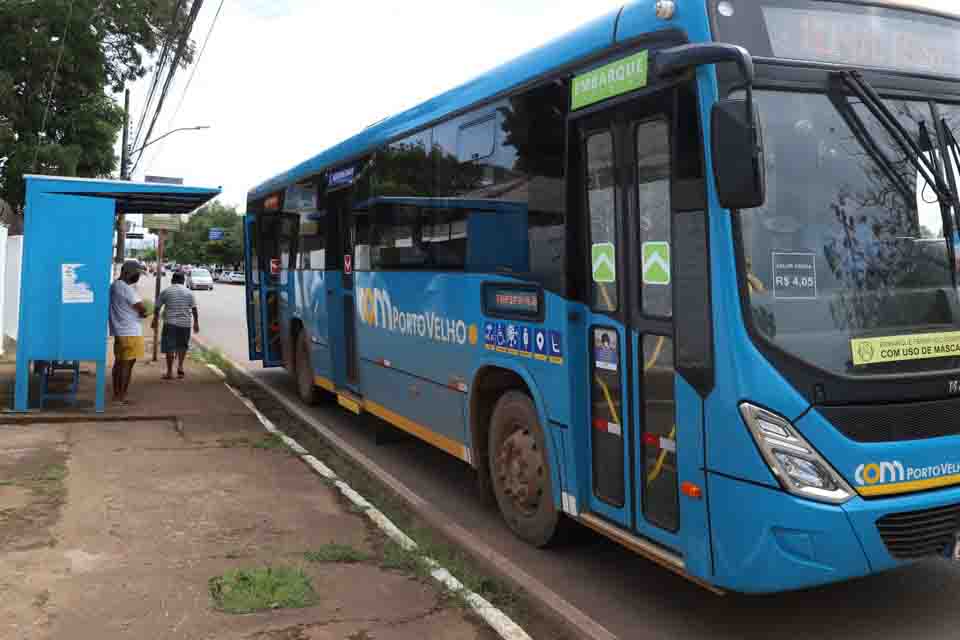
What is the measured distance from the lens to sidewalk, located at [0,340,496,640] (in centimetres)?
446

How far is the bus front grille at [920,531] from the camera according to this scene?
3.79 metres

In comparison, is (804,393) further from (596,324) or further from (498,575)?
(498,575)

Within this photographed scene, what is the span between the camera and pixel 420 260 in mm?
7207

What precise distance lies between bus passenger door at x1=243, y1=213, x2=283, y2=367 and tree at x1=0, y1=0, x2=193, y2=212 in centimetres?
969

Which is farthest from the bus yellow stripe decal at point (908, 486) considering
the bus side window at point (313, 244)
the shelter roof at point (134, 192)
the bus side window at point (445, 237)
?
the shelter roof at point (134, 192)

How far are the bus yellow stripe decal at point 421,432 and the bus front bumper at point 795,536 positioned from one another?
2832 mm

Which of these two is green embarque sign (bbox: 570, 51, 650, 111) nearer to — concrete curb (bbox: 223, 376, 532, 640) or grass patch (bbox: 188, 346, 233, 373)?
concrete curb (bbox: 223, 376, 532, 640)

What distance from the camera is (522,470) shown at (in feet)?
18.7

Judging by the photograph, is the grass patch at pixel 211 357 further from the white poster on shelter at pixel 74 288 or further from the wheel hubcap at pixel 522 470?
the wheel hubcap at pixel 522 470

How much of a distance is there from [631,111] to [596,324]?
1.14m

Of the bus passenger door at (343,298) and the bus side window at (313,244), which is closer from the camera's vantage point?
the bus passenger door at (343,298)

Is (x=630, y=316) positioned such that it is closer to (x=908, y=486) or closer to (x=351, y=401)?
(x=908, y=486)

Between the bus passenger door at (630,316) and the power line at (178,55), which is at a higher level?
the power line at (178,55)

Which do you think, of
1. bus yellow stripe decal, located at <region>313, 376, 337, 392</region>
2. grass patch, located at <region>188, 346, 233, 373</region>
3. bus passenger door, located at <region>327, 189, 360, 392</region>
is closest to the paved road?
bus passenger door, located at <region>327, 189, 360, 392</region>
